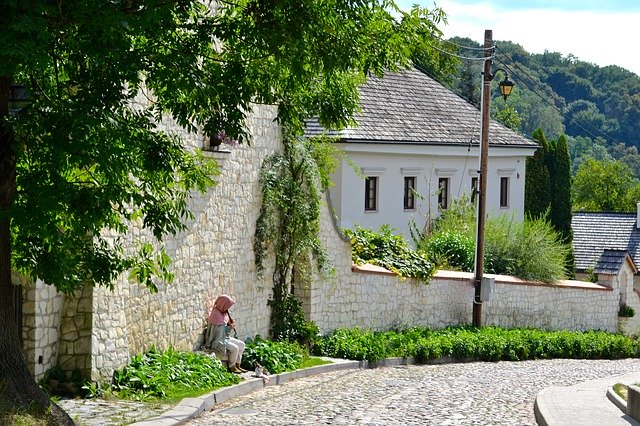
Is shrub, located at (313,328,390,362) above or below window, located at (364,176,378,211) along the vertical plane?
below

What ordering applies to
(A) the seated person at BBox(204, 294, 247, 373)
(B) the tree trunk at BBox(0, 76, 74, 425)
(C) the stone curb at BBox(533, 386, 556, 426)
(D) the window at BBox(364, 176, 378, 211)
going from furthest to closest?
(D) the window at BBox(364, 176, 378, 211), (A) the seated person at BBox(204, 294, 247, 373), (C) the stone curb at BBox(533, 386, 556, 426), (B) the tree trunk at BBox(0, 76, 74, 425)

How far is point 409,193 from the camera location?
37.6m

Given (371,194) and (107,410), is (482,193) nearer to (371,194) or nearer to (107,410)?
(371,194)

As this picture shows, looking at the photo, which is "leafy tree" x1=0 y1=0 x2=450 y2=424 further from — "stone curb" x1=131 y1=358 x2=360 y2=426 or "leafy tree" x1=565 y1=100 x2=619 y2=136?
"leafy tree" x1=565 y1=100 x2=619 y2=136

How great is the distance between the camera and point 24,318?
45.7ft

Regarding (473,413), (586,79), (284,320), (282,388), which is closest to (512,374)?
(284,320)

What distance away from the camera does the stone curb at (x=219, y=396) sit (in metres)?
13.2

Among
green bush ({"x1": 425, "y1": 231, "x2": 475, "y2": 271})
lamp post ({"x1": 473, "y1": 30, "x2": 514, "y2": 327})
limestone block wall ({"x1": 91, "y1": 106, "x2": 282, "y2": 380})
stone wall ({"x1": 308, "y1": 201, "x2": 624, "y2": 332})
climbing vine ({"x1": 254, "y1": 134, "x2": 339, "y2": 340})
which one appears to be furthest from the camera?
green bush ({"x1": 425, "y1": 231, "x2": 475, "y2": 271})

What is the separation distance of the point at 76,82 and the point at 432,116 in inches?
1139

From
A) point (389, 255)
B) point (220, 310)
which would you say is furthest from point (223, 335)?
point (389, 255)

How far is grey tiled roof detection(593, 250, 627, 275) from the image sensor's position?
35406 mm

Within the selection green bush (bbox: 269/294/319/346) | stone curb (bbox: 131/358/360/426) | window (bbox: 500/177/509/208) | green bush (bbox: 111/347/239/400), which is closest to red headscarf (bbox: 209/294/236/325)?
green bush (bbox: 111/347/239/400)

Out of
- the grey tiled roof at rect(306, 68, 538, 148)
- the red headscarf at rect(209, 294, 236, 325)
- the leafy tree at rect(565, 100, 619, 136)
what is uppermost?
the leafy tree at rect(565, 100, 619, 136)

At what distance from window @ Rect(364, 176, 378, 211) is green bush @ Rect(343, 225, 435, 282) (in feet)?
23.1
